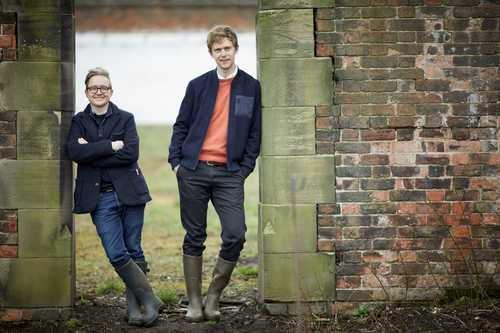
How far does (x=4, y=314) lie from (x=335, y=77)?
3.28 meters

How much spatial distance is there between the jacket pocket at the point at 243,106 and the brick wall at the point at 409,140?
571 mm

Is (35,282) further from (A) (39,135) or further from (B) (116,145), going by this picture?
(B) (116,145)

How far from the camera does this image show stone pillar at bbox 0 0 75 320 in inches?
198

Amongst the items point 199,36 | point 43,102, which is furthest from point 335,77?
point 199,36

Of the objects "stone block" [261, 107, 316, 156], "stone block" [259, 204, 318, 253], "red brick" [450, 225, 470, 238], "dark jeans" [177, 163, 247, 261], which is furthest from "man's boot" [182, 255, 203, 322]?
"red brick" [450, 225, 470, 238]

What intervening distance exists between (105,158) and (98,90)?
52cm

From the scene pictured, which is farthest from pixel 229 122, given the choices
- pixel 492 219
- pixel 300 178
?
pixel 492 219

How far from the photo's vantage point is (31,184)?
5.06m

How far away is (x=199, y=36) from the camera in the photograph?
61.7 feet

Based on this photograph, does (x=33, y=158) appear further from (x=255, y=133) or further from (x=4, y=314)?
(x=255, y=133)

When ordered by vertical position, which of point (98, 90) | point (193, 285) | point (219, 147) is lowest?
point (193, 285)

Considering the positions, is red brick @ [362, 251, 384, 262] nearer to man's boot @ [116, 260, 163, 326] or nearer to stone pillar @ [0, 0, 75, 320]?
man's boot @ [116, 260, 163, 326]

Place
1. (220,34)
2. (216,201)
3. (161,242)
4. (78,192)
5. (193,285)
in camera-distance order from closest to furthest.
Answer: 1. (220,34)
2. (78,192)
3. (216,201)
4. (193,285)
5. (161,242)

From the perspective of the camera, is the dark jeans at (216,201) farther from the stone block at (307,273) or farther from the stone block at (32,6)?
the stone block at (32,6)
